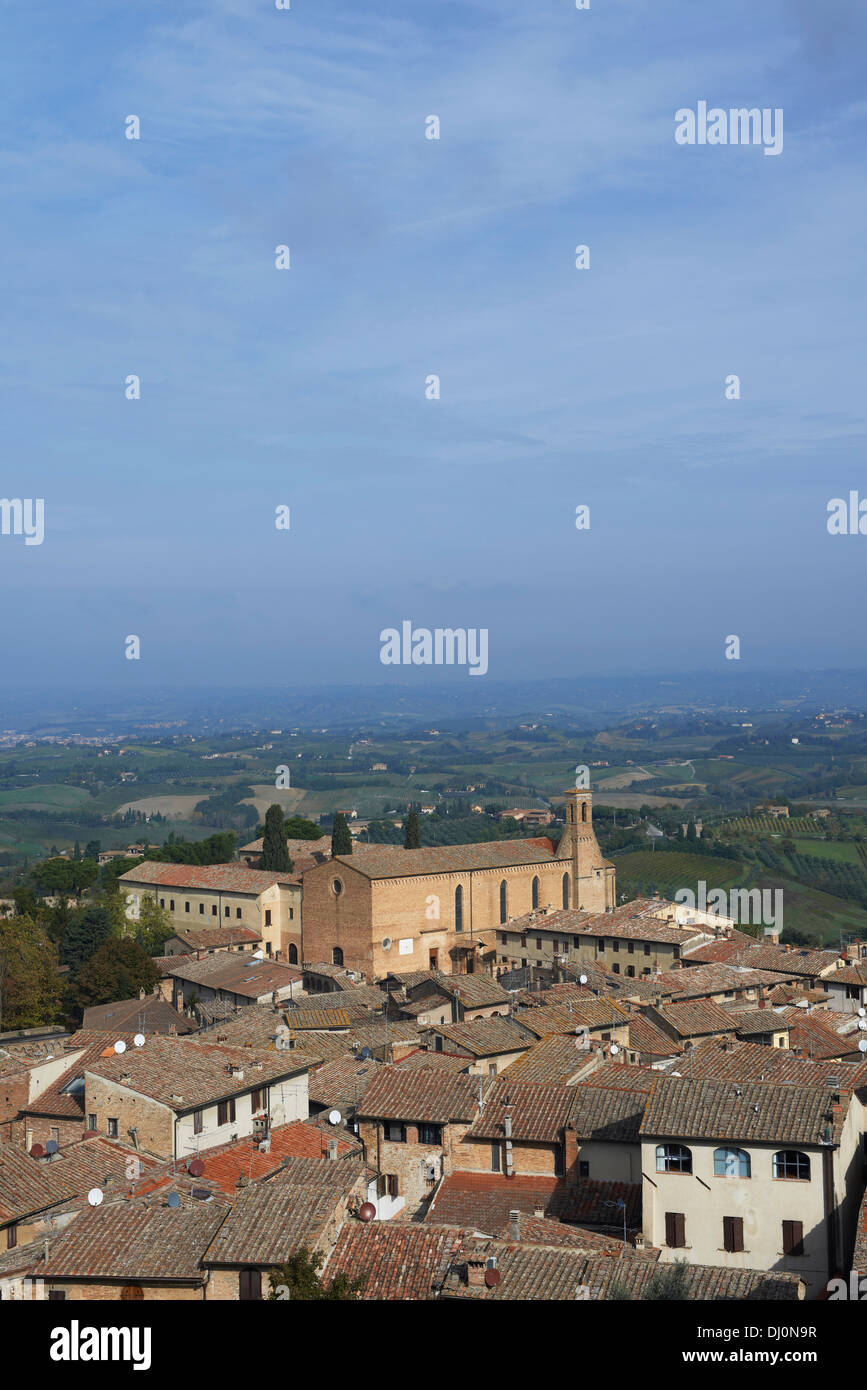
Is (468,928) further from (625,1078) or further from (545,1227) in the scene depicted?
(545,1227)

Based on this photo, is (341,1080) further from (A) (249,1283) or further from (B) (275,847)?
(B) (275,847)

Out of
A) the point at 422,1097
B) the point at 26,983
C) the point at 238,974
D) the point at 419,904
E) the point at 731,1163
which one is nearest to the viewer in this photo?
the point at 731,1163

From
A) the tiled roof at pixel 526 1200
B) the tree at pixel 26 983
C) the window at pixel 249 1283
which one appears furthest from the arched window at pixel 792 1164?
the tree at pixel 26 983

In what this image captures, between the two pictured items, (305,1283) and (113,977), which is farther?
(113,977)

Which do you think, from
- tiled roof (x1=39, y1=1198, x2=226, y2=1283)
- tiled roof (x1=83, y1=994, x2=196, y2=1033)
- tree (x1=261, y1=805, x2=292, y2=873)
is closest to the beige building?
tree (x1=261, y1=805, x2=292, y2=873)

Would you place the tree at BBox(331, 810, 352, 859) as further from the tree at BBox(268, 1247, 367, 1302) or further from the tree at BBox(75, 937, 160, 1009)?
the tree at BBox(268, 1247, 367, 1302)

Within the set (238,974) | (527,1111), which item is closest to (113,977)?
(238,974)
